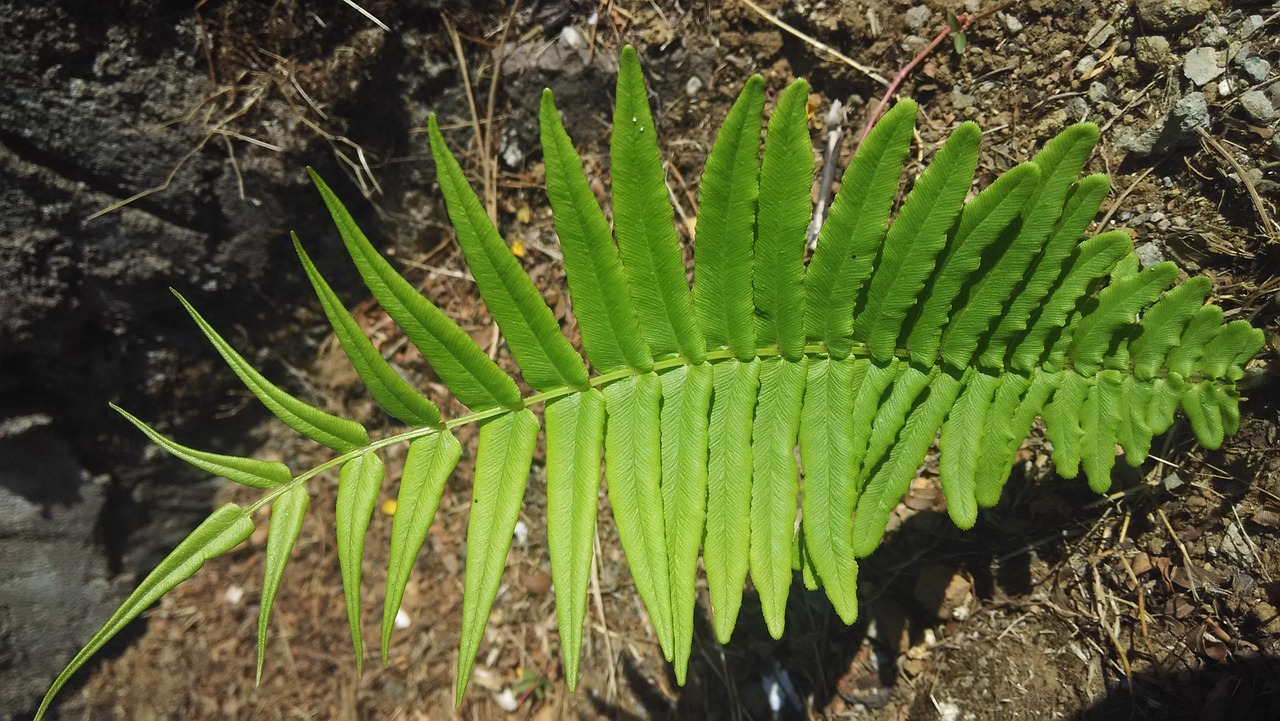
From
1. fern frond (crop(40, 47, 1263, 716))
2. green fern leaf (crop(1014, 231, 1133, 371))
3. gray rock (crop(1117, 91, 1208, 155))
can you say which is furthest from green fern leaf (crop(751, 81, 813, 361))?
gray rock (crop(1117, 91, 1208, 155))

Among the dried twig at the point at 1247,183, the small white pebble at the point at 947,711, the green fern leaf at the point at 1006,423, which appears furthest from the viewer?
the small white pebble at the point at 947,711

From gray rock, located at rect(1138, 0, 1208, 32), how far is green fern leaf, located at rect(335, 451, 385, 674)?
237cm

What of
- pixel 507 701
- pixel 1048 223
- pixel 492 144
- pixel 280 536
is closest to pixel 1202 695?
pixel 1048 223

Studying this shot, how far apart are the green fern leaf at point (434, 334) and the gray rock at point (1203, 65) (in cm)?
203

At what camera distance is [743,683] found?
2873mm

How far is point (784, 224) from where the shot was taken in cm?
152

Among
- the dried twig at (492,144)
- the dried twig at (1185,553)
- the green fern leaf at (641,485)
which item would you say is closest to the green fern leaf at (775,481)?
the green fern leaf at (641,485)

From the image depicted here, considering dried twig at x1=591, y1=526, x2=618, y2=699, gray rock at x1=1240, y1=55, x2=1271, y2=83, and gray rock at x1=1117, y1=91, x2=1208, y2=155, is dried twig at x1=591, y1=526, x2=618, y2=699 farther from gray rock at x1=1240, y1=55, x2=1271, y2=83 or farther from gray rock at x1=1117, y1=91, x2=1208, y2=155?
gray rock at x1=1240, y1=55, x2=1271, y2=83

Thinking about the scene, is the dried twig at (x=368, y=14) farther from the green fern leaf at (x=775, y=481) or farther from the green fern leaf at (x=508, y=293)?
the green fern leaf at (x=775, y=481)

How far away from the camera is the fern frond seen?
1.49 metres

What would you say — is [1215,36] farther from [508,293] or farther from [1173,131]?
[508,293]

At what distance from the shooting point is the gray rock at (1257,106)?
6.28 ft

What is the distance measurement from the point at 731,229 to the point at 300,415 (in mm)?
1005

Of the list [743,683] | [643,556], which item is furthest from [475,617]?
[743,683]
